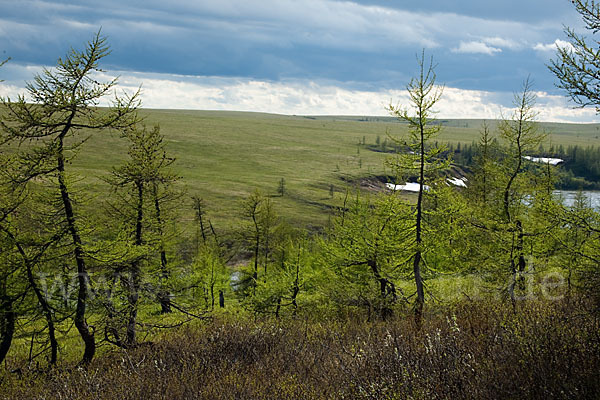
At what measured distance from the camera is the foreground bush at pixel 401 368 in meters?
4.52

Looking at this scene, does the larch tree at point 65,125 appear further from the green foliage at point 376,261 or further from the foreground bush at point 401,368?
the green foliage at point 376,261

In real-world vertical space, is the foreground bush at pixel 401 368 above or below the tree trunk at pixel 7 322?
above

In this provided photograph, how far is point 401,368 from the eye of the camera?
516 centimetres

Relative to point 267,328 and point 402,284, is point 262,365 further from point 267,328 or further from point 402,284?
point 402,284

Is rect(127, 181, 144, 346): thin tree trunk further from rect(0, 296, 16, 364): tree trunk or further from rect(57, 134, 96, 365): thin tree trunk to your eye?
rect(0, 296, 16, 364): tree trunk

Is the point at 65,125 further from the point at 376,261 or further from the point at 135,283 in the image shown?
the point at 376,261

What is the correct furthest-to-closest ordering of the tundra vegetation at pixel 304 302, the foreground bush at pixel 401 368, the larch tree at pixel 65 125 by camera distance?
the larch tree at pixel 65 125, the tundra vegetation at pixel 304 302, the foreground bush at pixel 401 368

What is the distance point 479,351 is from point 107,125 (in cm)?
925

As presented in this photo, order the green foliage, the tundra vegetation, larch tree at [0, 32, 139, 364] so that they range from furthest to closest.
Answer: the green foliage → larch tree at [0, 32, 139, 364] → the tundra vegetation

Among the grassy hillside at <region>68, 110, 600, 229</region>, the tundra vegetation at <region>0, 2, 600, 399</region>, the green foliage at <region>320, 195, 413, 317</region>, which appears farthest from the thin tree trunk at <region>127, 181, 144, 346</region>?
the grassy hillside at <region>68, 110, 600, 229</region>

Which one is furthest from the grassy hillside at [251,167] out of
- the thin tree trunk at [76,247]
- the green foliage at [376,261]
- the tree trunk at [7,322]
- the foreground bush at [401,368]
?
the foreground bush at [401,368]

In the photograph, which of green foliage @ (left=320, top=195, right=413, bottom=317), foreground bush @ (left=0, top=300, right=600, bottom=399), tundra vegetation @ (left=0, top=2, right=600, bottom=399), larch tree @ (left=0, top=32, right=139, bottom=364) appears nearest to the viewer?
foreground bush @ (left=0, top=300, right=600, bottom=399)

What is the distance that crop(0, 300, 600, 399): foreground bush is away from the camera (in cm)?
452

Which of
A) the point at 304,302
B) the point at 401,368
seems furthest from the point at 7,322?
the point at 304,302
